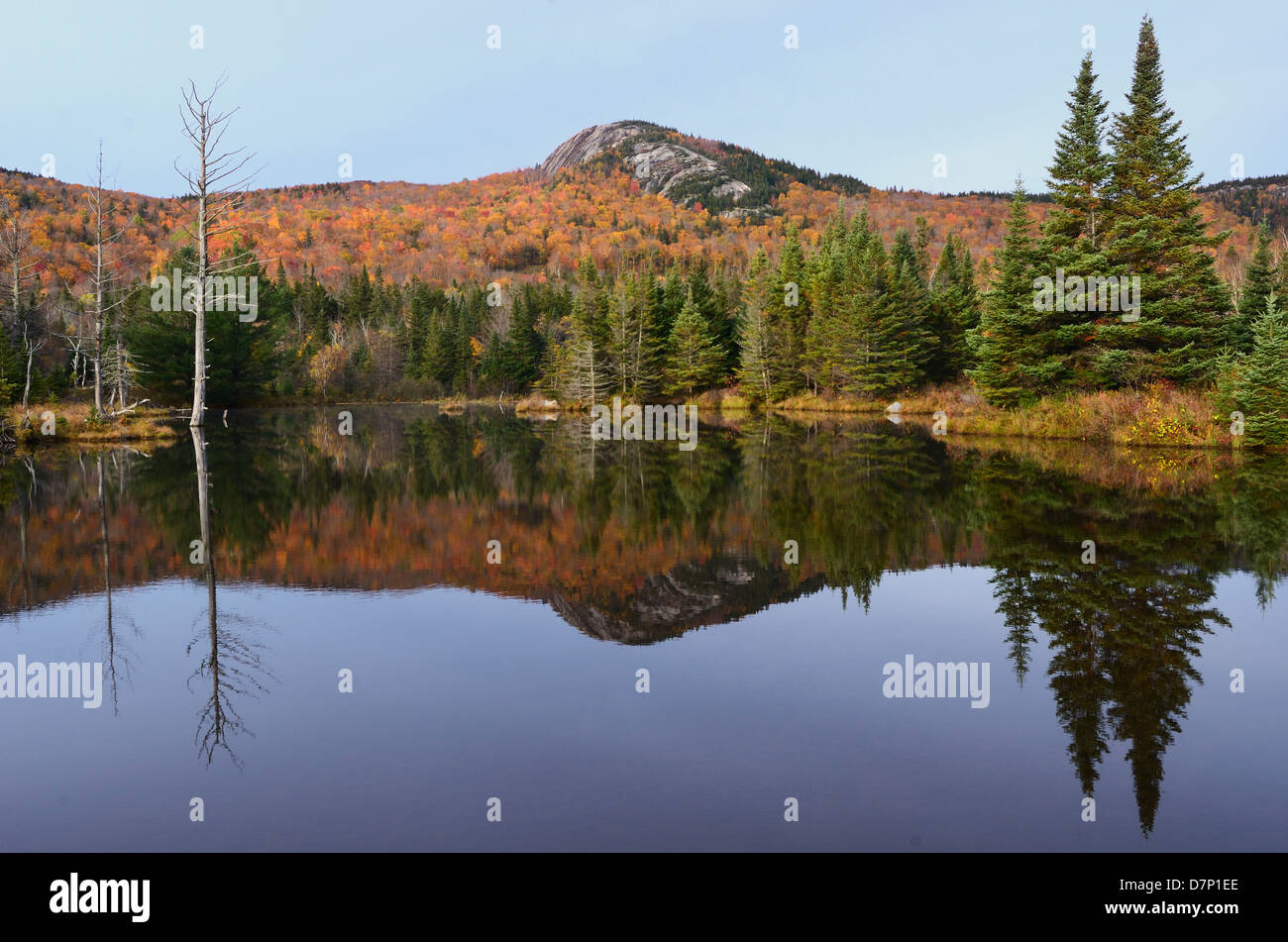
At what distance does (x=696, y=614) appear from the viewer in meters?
8.77

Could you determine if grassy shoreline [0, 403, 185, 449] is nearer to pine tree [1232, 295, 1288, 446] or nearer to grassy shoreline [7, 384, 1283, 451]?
grassy shoreline [7, 384, 1283, 451]

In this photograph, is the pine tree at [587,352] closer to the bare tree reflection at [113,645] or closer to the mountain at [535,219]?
the mountain at [535,219]

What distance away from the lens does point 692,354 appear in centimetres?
6569

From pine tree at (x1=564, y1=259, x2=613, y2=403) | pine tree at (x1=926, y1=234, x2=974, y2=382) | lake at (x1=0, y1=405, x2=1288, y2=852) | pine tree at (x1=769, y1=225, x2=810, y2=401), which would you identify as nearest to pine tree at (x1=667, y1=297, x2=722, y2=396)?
pine tree at (x1=564, y1=259, x2=613, y2=403)

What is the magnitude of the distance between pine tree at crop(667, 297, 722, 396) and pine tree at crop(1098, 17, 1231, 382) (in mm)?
35603

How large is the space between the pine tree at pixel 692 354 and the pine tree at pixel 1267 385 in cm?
4171

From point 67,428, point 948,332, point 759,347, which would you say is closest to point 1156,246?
point 948,332

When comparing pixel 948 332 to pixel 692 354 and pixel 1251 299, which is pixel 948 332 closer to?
pixel 1251 299

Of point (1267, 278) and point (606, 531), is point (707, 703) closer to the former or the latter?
point (606, 531)

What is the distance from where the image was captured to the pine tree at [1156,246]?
29.5m

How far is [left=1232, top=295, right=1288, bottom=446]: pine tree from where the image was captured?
24469mm

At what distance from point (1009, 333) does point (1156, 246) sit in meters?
6.12
